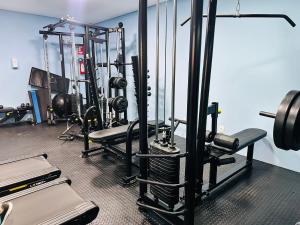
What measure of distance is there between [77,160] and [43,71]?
2997 millimetres

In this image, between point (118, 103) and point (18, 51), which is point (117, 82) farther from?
point (18, 51)

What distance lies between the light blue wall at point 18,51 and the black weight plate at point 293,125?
514 centimetres

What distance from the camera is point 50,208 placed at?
3.95ft

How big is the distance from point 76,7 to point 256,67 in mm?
3361

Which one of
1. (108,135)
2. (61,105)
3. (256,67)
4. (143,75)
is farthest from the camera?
(61,105)

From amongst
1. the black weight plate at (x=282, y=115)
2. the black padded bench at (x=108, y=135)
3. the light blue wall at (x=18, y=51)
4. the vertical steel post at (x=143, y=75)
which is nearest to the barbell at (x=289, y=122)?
the black weight plate at (x=282, y=115)

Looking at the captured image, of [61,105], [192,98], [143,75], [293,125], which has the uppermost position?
[143,75]

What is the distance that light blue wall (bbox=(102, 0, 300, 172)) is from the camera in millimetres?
2365

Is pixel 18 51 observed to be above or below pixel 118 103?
above

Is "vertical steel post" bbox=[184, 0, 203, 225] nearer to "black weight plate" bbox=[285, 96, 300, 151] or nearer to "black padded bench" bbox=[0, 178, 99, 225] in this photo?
"black weight plate" bbox=[285, 96, 300, 151]

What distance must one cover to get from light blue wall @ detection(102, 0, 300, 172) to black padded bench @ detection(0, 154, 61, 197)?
7.80 ft

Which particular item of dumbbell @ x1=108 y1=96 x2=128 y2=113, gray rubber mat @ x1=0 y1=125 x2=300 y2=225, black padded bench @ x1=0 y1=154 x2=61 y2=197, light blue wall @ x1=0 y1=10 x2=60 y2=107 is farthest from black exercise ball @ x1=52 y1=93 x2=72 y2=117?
black padded bench @ x1=0 y1=154 x2=61 y2=197

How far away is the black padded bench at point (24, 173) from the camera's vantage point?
149 cm

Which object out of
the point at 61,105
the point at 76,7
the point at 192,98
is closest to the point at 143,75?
the point at 192,98
